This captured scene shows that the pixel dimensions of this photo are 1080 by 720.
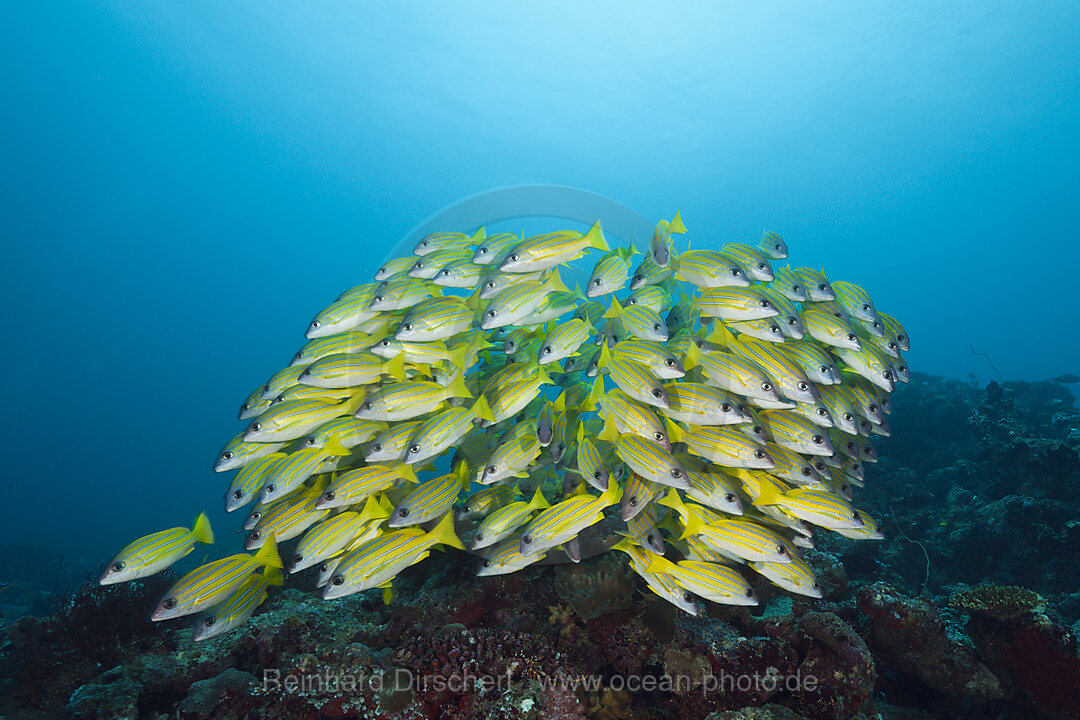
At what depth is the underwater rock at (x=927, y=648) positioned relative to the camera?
415 centimetres

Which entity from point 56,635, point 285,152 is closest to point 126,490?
point 56,635

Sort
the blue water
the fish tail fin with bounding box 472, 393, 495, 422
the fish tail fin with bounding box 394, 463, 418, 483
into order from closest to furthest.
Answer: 1. the fish tail fin with bounding box 472, 393, 495, 422
2. the fish tail fin with bounding box 394, 463, 418, 483
3. the blue water

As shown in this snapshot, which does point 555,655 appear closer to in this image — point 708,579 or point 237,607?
point 708,579

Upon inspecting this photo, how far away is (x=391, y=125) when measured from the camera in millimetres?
70312

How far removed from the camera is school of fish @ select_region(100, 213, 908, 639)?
10.5 feet

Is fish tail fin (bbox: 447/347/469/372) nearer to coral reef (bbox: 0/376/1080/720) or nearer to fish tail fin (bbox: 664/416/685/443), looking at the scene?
fish tail fin (bbox: 664/416/685/443)

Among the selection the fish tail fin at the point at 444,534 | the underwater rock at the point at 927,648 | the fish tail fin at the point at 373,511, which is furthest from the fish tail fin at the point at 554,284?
the underwater rock at the point at 927,648

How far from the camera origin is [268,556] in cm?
348

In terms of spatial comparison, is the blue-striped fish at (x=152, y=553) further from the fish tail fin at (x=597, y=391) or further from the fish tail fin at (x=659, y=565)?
the fish tail fin at (x=659, y=565)

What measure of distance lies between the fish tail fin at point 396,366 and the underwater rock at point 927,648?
185 inches

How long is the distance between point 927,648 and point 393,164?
308 ft

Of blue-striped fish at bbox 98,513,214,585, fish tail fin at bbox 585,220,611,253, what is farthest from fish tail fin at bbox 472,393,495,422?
blue-striped fish at bbox 98,513,214,585

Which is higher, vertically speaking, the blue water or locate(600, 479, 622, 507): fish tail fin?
the blue water

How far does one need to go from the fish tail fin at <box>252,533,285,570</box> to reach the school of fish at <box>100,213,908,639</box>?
0.7 inches
